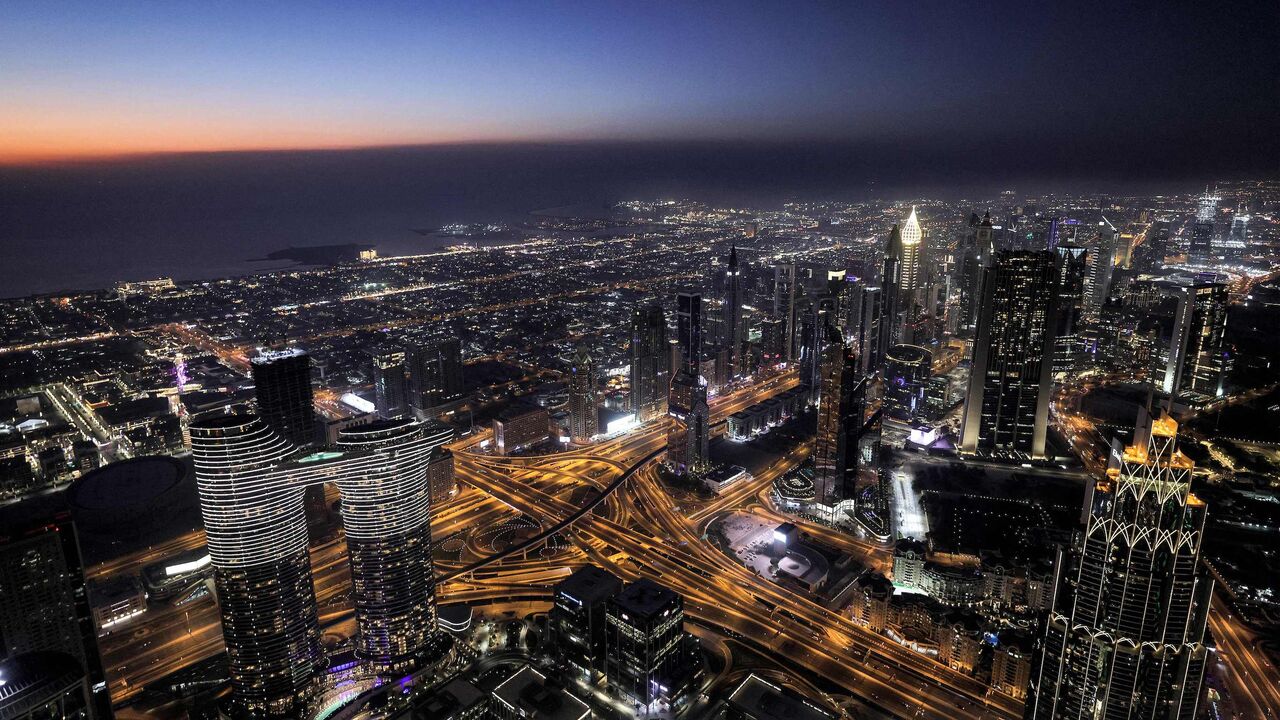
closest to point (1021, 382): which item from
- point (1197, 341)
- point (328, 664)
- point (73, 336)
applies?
point (1197, 341)

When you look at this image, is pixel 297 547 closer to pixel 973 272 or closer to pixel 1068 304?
pixel 1068 304

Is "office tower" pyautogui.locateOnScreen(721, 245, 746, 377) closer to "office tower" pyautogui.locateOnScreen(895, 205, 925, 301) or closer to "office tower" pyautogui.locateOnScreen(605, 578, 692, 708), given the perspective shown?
"office tower" pyautogui.locateOnScreen(895, 205, 925, 301)

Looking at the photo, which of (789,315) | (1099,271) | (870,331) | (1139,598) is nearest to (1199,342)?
(1099,271)

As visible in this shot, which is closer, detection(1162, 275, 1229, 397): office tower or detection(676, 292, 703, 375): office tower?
detection(1162, 275, 1229, 397): office tower

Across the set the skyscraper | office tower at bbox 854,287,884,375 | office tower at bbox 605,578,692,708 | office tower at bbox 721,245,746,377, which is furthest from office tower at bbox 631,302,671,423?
office tower at bbox 605,578,692,708

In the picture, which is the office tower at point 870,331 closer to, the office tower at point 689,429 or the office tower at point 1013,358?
the office tower at point 1013,358

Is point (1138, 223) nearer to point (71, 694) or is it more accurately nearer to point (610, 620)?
point (610, 620)
